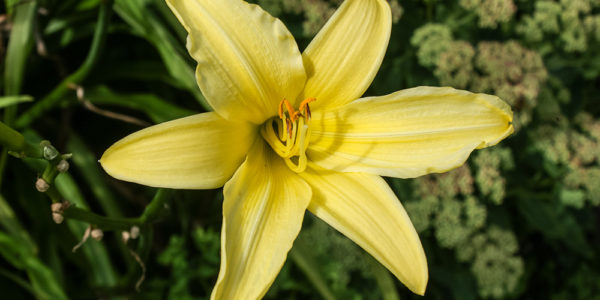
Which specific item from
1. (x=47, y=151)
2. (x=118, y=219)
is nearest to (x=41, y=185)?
(x=47, y=151)

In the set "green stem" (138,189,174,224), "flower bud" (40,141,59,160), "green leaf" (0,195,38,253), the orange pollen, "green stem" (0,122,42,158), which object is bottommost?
"green leaf" (0,195,38,253)

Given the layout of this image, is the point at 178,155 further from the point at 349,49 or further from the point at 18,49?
the point at 18,49

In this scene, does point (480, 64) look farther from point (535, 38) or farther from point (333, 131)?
point (333, 131)

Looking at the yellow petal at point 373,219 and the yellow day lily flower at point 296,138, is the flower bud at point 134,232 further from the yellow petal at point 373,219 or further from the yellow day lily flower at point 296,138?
the yellow petal at point 373,219

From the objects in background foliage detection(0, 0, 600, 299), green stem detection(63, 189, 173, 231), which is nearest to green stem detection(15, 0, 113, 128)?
background foliage detection(0, 0, 600, 299)

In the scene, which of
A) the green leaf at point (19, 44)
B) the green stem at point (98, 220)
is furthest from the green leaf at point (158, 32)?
the green stem at point (98, 220)

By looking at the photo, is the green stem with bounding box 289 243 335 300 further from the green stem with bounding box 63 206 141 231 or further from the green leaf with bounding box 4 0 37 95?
the green leaf with bounding box 4 0 37 95

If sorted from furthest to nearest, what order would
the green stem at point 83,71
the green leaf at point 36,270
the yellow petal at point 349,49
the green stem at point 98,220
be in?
the green leaf at point 36,270
the green stem at point 83,71
the yellow petal at point 349,49
the green stem at point 98,220

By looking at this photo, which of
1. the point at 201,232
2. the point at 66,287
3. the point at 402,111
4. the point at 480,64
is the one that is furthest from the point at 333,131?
the point at 66,287
